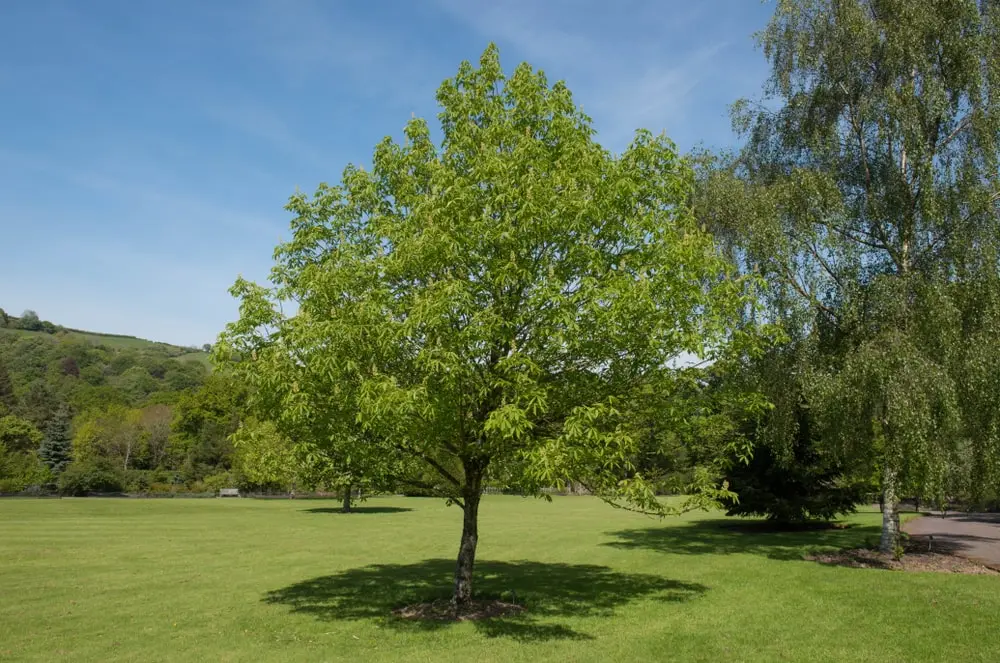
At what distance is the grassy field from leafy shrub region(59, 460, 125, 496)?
43706 millimetres

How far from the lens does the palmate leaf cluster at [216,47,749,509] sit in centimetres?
1195

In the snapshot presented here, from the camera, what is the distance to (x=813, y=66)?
2608cm

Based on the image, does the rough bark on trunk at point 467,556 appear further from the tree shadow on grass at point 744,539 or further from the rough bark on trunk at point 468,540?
the tree shadow on grass at point 744,539

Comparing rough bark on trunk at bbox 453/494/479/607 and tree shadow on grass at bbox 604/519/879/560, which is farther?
tree shadow on grass at bbox 604/519/879/560

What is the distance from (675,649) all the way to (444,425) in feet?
20.0

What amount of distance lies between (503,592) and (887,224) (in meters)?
19.3

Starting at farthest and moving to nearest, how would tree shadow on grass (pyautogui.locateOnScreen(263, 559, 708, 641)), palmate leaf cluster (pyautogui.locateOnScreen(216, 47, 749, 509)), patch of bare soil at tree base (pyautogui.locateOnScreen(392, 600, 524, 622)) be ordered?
patch of bare soil at tree base (pyautogui.locateOnScreen(392, 600, 524, 622)) < tree shadow on grass (pyautogui.locateOnScreen(263, 559, 708, 641)) < palmate leaf cluster (pyautogui.locateOnScreen(216, 47, 749, 509))

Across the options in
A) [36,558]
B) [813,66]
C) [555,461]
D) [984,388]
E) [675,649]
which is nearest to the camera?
[555,461]

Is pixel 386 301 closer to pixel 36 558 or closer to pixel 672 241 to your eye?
pixel 672 241

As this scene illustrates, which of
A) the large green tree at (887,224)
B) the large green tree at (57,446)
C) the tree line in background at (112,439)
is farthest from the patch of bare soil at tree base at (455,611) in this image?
the large green tree at (57,446)

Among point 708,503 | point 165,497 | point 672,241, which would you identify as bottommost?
point 165,497

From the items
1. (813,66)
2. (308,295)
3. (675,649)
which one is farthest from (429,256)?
(813,66)

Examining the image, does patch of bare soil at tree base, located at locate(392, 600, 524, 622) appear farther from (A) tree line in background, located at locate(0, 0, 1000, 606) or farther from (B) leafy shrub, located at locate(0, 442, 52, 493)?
(B) leafy shrub, located at locate(0, 442, 52, 493)

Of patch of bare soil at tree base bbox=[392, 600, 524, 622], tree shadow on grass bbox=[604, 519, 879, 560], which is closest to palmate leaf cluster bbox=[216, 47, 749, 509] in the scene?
patch of bare soil at tree base bbox=[392, 600, 524, 622]
